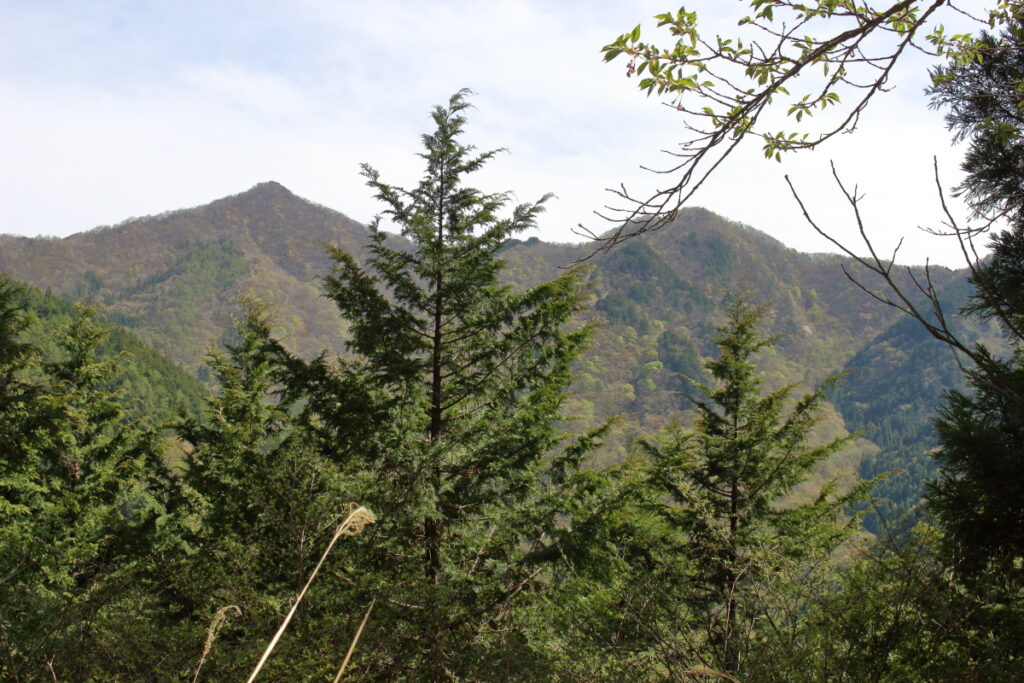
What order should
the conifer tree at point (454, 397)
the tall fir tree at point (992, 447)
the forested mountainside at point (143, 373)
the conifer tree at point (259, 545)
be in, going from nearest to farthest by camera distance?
1. the tall fir tree at point (992, 447)
2. the conifer tree at point (259, 545)
3. the conifer tree at point (454, 397)
4. the forested mountainside at point (143, 373)

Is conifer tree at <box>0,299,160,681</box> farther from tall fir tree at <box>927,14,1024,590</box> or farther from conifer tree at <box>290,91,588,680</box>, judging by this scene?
→ tall fir tree at <box>927,14,1024,590</box>

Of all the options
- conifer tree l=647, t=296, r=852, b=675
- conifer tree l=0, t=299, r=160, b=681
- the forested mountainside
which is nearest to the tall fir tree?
conifer tree l=647, t=296, r=852, b=675

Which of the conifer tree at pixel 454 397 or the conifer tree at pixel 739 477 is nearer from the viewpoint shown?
the conifer tree at pixel 454 397

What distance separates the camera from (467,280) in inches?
357

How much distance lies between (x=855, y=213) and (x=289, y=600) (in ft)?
22.5

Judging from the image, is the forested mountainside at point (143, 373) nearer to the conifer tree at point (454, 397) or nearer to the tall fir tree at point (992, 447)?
the conifer tree at point (454, 397)

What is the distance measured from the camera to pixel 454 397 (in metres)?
9.42

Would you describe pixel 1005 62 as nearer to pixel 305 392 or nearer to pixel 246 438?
pixel 305 392

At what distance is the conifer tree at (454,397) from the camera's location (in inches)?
322

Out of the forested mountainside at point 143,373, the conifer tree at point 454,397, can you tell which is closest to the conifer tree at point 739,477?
the conifer tree at point 454,397

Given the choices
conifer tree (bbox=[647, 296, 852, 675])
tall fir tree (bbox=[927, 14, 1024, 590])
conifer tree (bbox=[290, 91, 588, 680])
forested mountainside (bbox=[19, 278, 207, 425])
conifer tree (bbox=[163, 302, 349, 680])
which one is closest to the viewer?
tall fir tree (bbox=[927, 14, 1024, 590])

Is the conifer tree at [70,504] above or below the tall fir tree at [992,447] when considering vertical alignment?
below

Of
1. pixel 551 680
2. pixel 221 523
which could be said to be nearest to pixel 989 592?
pixel 551 680

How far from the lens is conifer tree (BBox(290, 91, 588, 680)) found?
26.9ft
